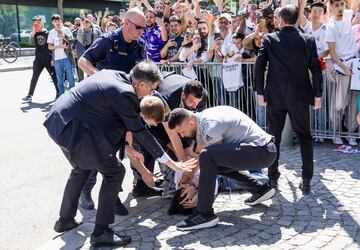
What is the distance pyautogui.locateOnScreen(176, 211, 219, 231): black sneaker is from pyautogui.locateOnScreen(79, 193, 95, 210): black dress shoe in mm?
1145

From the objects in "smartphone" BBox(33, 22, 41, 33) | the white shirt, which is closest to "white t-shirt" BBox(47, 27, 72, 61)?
"smartphone" BBox(33, 22, 41, 33)

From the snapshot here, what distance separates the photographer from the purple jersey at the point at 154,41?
8305 millimetres

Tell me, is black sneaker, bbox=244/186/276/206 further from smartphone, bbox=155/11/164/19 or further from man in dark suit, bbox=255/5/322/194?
smartphone, bbox=155/11/164/19

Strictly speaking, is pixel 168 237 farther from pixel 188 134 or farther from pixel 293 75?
pixel 293 75

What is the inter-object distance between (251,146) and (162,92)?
1248mm

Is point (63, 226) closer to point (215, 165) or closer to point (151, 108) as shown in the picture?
point (151, 108)

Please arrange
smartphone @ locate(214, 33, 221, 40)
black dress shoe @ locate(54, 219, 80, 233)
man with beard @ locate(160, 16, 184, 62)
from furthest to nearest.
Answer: man with beard @ locate(160, 16, 184, 62) → smartphone @ locate(214, 33, 221, 40) → black dress shoe @ locate(54, 219, 80, 233)

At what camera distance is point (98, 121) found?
12.7ft

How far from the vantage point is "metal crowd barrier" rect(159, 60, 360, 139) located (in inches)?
274

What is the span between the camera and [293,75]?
16.3 feet

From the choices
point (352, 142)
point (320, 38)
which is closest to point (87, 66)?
point (320, 38)

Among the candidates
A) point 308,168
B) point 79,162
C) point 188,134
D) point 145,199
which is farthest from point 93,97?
point 308,168

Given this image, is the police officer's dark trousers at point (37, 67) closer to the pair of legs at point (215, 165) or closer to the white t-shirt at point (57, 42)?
the white t-shirt at point (57, 42)

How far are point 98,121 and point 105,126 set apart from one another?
2.7 inches
